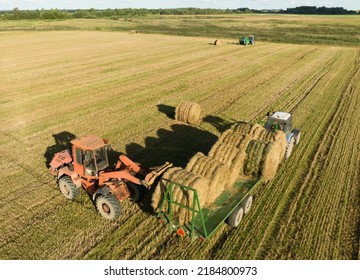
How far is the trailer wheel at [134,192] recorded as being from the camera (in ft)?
33.8

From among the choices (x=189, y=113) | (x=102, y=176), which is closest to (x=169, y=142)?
(x=189, y=113)

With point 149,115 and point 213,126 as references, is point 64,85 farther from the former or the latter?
point 213,126

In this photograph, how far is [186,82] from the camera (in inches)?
1055

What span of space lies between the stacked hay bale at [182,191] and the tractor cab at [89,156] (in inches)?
98.0

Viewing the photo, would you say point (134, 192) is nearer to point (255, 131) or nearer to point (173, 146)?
point (173, 146)

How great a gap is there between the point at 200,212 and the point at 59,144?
33.1 feet

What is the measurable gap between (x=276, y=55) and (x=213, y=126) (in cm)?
2844

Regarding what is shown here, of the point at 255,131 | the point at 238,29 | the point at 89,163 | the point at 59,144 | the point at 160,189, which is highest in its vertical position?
the point at 238,29

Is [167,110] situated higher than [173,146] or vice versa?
[167,110]

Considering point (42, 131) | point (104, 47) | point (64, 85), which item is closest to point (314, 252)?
point (42, 131)

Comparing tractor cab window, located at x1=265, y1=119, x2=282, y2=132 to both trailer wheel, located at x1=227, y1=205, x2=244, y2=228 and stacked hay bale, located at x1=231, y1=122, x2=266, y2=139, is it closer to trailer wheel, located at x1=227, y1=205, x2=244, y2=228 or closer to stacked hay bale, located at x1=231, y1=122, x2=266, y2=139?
stacked hay bale, located at x1=231, y1=122, x2=266, y2=139

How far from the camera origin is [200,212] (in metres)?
8.12

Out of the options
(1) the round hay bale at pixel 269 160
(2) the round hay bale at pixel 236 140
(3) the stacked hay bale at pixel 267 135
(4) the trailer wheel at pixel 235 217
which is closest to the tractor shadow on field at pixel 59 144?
(2) the round hay bale at pixel 236 140

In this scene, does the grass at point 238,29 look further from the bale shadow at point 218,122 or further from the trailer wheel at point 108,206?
Result: the trailer wheel at point 108,206
